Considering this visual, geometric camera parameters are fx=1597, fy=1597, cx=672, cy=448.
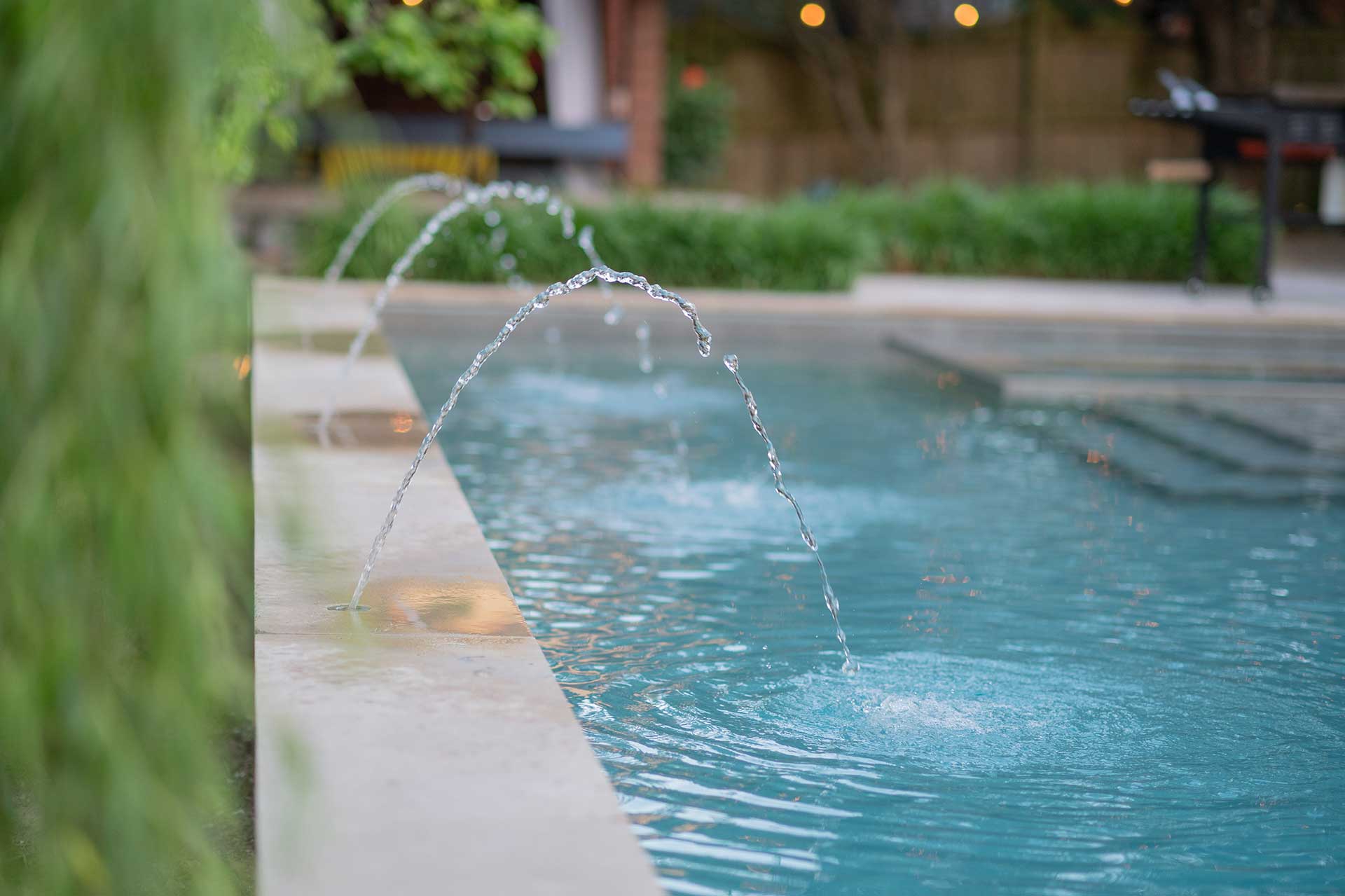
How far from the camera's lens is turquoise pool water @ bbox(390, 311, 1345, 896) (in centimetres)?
262

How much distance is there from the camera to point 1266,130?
10680 millimetres

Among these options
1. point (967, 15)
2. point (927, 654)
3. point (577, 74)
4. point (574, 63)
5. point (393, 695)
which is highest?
point (967, 15)

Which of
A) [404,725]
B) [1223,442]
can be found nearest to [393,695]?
[404,725]

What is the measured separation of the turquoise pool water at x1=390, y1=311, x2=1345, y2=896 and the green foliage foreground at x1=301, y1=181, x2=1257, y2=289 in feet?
13.4

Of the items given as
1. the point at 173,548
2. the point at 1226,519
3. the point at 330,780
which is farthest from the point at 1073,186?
the point at 173,548

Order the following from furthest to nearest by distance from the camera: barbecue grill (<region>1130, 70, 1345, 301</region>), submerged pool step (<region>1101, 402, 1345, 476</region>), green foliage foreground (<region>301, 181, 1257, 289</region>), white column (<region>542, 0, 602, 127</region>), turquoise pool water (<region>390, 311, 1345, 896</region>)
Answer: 1. white column (<region>542, 0, 602, 127</region>)
2. green foliage foreground (<region>301, 181, 1257, 289</region>)
3. barbecue grill (<region>1130, 70, 1345, 301</region>)
4. submerged pool step (<region>1101, 402, 1345, 476</region>)
5. turquoise pool water (<region>390, 311, 1345, 896</region>)

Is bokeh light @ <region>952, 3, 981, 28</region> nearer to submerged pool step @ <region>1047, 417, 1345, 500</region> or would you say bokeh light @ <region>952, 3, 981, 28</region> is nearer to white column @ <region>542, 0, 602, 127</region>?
white column @ <region>542, 0, 602, 127</region>

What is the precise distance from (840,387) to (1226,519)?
10.7 ft

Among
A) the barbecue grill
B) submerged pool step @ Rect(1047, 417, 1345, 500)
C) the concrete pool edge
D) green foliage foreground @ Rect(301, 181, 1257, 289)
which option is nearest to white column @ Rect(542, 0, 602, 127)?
green foliage foreground @ Rect(301, 181, 1257, 289)

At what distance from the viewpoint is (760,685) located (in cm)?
344

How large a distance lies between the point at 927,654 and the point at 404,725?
1.77 m

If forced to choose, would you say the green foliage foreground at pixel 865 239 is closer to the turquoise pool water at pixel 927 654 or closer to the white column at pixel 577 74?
the white column at pixel 577 74

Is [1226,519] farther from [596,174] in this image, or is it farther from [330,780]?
[596,174]

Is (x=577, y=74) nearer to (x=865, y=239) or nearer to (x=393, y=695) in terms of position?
(x=865, y=239)
